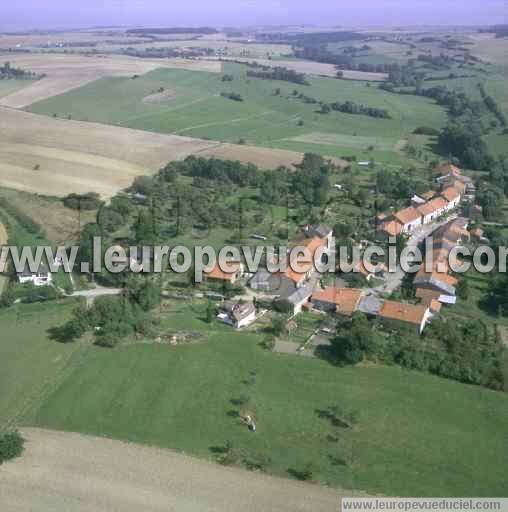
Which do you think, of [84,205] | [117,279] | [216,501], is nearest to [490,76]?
[84,205]

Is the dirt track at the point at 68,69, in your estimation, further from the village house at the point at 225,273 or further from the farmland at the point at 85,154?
the village house at the point at 225,273

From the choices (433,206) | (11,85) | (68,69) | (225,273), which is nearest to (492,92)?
(433,206)

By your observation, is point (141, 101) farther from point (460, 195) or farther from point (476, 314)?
point (476, 314)

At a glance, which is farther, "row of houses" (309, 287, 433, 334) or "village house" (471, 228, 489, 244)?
"village house" (471, 228, 489, 244)

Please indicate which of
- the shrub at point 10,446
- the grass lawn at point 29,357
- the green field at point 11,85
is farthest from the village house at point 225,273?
the green field at point 11,85

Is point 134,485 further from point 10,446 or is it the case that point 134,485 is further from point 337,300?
point 337,300

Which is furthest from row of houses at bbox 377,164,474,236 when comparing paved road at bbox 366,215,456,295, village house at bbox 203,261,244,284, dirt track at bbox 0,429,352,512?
dirt track at bbox 0,429,352,512

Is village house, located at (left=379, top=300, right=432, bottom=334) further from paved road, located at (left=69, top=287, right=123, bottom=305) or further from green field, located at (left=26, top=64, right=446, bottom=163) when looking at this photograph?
green field, located at (left=26, top=64, right=446, bottom=163)

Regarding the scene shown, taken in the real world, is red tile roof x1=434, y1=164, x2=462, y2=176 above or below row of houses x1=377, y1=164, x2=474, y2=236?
above
